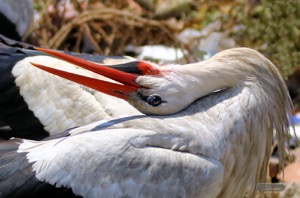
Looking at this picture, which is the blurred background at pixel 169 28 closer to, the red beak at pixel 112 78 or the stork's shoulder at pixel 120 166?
the red beak at pixel 112 78

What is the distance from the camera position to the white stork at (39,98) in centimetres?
412

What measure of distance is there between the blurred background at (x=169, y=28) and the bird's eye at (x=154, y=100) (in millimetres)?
1993

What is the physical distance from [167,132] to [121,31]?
3.44 metres

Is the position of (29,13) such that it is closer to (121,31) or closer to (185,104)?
(121,31)

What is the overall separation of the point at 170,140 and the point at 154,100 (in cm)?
23

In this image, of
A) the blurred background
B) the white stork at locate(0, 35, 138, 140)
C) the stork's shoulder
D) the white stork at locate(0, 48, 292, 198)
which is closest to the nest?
→ the blurred background

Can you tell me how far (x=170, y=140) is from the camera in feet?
10.4

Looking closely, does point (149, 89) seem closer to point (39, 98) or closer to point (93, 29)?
point (39, 98)

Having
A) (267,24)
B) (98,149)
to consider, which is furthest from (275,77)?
(267,24)

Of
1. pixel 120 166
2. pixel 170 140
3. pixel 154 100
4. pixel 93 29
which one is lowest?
pixel 120 166

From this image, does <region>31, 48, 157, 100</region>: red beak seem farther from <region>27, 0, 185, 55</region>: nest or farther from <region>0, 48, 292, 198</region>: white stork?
<region>27, 0, 185, 55</region>: nest

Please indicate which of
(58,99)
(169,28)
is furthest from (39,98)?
(169,28)

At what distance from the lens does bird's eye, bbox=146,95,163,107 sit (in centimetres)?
335

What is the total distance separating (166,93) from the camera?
3355 mm
